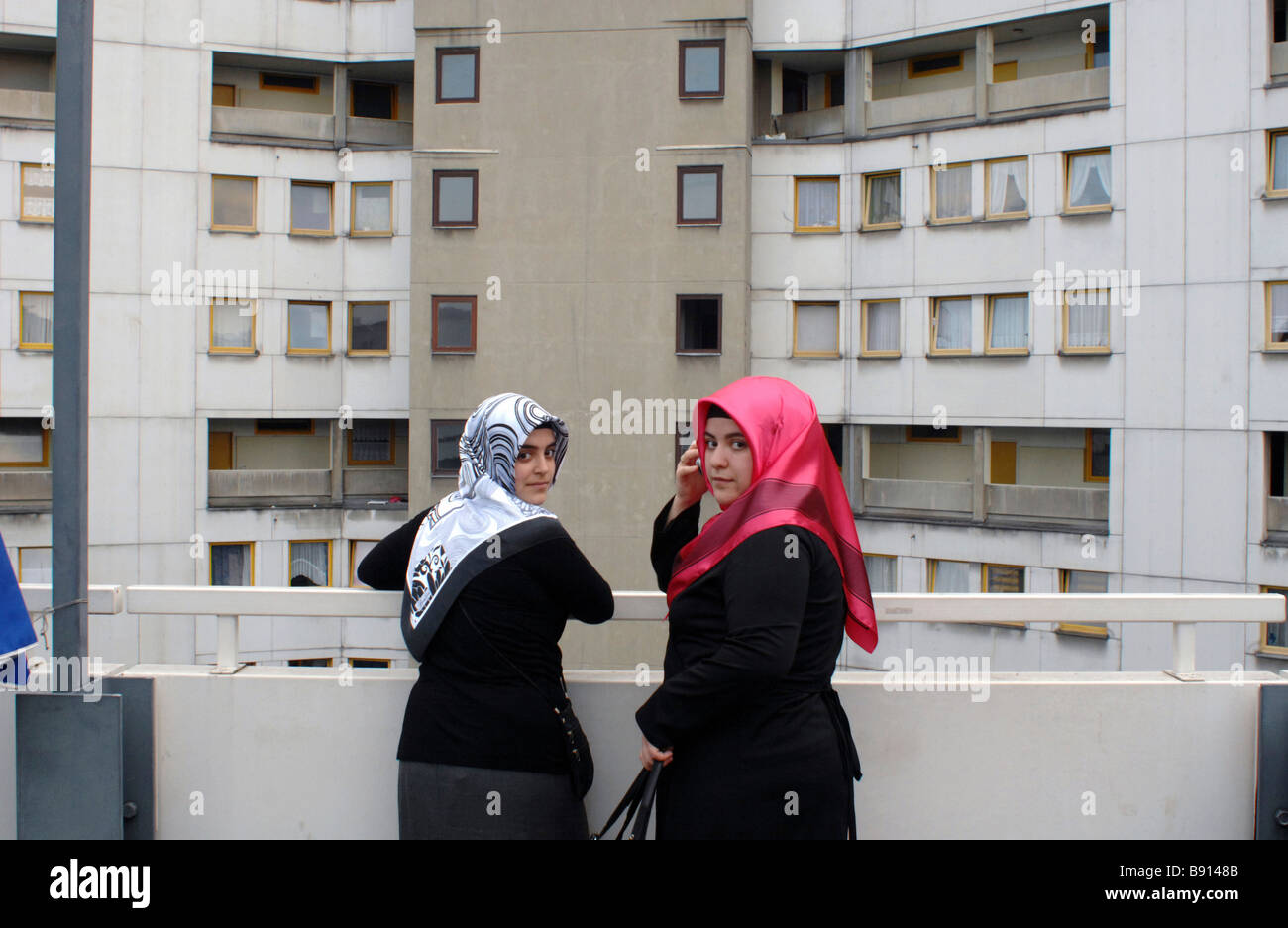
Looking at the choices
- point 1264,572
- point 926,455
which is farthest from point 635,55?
point 1264,572

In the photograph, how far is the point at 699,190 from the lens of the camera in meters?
21.7

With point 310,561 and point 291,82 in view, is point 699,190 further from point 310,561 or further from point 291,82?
point 310,561

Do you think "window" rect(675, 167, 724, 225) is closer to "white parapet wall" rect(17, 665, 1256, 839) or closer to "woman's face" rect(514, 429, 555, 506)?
"white parapet wall" rect(17, 665, 1256, 839)

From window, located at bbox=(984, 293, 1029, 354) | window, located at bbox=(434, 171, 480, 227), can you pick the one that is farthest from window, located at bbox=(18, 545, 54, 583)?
window, located at bbox=(984, 293, 1029, 354)

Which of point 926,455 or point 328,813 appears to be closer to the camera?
point 328,813

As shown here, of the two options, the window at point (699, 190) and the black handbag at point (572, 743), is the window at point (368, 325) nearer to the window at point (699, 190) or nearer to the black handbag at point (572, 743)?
the window at point (699, 190)

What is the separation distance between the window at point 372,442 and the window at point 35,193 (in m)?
7.42

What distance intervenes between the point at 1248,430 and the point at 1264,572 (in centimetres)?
235

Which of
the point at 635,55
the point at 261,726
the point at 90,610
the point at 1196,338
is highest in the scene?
the point at 635,55

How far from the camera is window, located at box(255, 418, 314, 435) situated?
80.4 ft

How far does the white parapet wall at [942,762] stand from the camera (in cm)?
339
